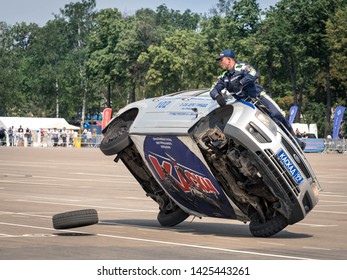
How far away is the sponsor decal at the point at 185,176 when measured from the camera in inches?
624

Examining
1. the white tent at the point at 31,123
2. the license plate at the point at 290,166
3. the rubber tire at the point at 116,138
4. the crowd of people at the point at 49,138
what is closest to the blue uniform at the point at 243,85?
the license plate at the point at 290,166

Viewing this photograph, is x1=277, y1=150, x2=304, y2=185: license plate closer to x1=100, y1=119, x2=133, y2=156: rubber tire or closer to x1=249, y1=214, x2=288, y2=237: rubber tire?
x1=249, y1=214, x2=288, y2=237: rubber tire

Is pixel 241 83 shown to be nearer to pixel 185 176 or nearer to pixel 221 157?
pixel 221 157

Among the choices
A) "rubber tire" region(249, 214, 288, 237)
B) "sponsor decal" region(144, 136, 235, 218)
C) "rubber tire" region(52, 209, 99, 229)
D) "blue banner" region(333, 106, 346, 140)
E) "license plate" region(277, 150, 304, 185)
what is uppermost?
"license plate" region(277, 150, 304, 185)

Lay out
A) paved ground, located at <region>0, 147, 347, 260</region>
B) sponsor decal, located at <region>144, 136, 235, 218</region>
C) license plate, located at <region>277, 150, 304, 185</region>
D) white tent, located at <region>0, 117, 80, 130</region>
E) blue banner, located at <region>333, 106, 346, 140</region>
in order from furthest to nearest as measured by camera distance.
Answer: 1. white tent, located at <region>0, 117, 80, 130</region>
2. blue banner, located at <region>333, 106, 346, 140</region>
3. sponsor decal, located at <region>144, 136, 235, 218</region>
4. license plate, located at <region>277, 150, 304, 185</region>
5. paved ground, located at <region>0, 147, 347, 260</region>

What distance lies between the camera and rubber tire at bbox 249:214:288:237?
1563 centimetres

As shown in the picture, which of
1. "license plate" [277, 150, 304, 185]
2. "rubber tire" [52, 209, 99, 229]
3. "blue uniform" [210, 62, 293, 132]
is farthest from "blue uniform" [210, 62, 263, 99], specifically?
"rubber tire" [52, 209, 99, 229]

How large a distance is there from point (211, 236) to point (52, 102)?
140m

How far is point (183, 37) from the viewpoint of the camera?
118 metres

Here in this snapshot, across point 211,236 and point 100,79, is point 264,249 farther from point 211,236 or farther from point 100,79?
point 100,79

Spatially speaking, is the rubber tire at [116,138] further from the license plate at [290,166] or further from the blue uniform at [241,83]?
the license plate at [290,166]

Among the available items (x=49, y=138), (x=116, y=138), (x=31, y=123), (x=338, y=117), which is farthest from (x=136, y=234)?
(x=31, y=123)

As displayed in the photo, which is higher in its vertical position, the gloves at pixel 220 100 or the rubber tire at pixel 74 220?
the gloves at pixel 220 100

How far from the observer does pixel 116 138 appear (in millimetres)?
16969
